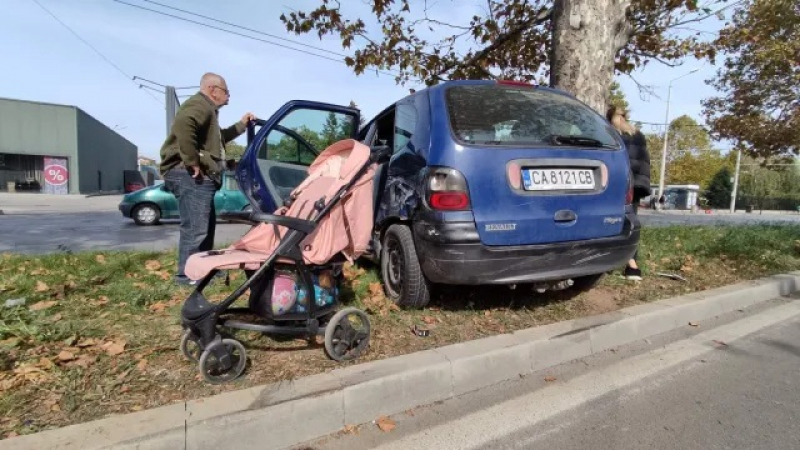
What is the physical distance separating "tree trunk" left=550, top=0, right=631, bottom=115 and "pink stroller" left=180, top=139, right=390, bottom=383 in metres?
3.08

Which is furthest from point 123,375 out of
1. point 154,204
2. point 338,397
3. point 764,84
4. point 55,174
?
point 55,174

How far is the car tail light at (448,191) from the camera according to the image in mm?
3010

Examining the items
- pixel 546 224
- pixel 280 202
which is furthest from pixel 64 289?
pixel 546 224

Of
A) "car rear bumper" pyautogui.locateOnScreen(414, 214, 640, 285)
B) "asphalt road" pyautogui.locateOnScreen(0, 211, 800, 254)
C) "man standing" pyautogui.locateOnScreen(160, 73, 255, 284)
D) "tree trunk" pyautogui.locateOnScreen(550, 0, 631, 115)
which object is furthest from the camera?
"asphalt road" pyautogui.locateOnScreen(0, 211, 800, 254)

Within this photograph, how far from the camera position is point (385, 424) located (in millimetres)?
2373

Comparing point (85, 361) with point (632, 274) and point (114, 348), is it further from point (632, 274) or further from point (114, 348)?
point (632, 274)

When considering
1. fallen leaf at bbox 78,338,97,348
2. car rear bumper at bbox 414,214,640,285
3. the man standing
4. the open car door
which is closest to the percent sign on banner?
the open car door

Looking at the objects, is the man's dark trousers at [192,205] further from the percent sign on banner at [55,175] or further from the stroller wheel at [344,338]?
the percent sign on banner at [55,175]

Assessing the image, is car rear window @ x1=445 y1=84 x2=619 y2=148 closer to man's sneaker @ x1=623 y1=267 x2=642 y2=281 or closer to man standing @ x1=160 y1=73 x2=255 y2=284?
man's sneaker @ x1=623 y1=267 x2=642 y2=281

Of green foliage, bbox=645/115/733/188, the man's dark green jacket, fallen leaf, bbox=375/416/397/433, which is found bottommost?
fallen leaf, bbox=375/416/397/433

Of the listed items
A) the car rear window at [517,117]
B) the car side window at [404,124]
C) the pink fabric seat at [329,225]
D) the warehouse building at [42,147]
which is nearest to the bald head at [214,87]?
the car side window at [404,124]

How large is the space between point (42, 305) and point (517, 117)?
3.86 metres

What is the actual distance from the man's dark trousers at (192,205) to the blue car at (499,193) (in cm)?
157

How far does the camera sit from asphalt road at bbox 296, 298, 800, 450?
2273mm
